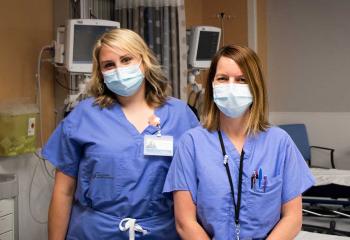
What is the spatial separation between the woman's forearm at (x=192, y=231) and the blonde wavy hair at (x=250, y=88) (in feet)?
0.99

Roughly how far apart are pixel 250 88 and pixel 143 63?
382 millimetres

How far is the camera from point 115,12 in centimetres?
314

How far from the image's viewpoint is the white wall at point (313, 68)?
4434mm

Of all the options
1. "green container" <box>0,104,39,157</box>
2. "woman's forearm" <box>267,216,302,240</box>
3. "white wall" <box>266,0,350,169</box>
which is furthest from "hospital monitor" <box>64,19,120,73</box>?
"white wall" <box>266,0,350,169</box>

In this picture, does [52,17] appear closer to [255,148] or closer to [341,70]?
[255,148]

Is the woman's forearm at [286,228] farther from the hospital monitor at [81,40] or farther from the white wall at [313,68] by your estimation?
the white wall at [313,68]

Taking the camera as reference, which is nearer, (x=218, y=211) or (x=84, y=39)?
(x=218, y=211)

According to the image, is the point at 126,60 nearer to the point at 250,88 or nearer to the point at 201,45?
the point at 250,88

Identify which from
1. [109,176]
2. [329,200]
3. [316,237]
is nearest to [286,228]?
[109,176]

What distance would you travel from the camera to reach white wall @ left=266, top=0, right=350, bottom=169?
175 inches

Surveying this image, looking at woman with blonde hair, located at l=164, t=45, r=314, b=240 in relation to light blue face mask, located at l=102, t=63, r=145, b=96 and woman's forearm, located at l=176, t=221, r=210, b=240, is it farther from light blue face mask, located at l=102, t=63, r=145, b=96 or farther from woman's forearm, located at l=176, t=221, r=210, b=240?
light blue face mask, located at l=102, t=63, r=145, b=96

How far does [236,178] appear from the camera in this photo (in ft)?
4.19

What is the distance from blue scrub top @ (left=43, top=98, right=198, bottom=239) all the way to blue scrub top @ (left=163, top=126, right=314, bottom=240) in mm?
93

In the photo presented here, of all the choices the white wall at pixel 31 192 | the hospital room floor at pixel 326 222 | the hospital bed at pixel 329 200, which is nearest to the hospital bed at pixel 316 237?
the hospital bed at pixel 329 200
